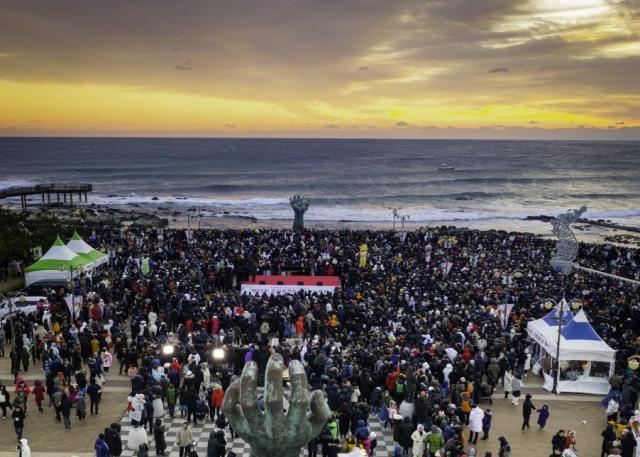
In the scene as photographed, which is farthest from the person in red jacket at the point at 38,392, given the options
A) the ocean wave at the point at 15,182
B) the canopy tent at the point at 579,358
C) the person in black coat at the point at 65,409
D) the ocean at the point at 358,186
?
the ocean wave at the point at 15,182


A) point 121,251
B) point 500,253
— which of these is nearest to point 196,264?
point 121,251

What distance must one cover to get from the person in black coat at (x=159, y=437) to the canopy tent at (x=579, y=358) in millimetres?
10228

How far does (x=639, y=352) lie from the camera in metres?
15.4

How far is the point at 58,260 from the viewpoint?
73.3 feet

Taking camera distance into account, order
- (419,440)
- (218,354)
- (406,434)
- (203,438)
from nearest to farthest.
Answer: (419,440) → (406,434) → (203,438) → (218,354)

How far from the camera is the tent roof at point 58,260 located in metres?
22.1

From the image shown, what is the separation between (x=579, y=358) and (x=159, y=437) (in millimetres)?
10812

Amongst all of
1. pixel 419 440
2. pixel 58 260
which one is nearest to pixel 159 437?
pixel 419 440

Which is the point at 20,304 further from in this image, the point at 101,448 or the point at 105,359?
the point at 101,448

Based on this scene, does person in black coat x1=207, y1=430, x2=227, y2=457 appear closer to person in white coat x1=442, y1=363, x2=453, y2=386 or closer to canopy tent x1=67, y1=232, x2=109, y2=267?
person in white coat x1=442, y1=363, x2=453, y2=386

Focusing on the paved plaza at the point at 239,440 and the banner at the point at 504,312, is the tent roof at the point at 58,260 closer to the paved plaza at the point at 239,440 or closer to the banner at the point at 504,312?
the paved plaza at the point at 239,440

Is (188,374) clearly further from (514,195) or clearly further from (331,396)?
(514,195)

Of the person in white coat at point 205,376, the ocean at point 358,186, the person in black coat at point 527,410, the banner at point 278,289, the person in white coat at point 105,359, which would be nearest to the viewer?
the person in black coat at point 527,410

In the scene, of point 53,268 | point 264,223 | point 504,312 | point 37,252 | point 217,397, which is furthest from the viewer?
point 264,223
